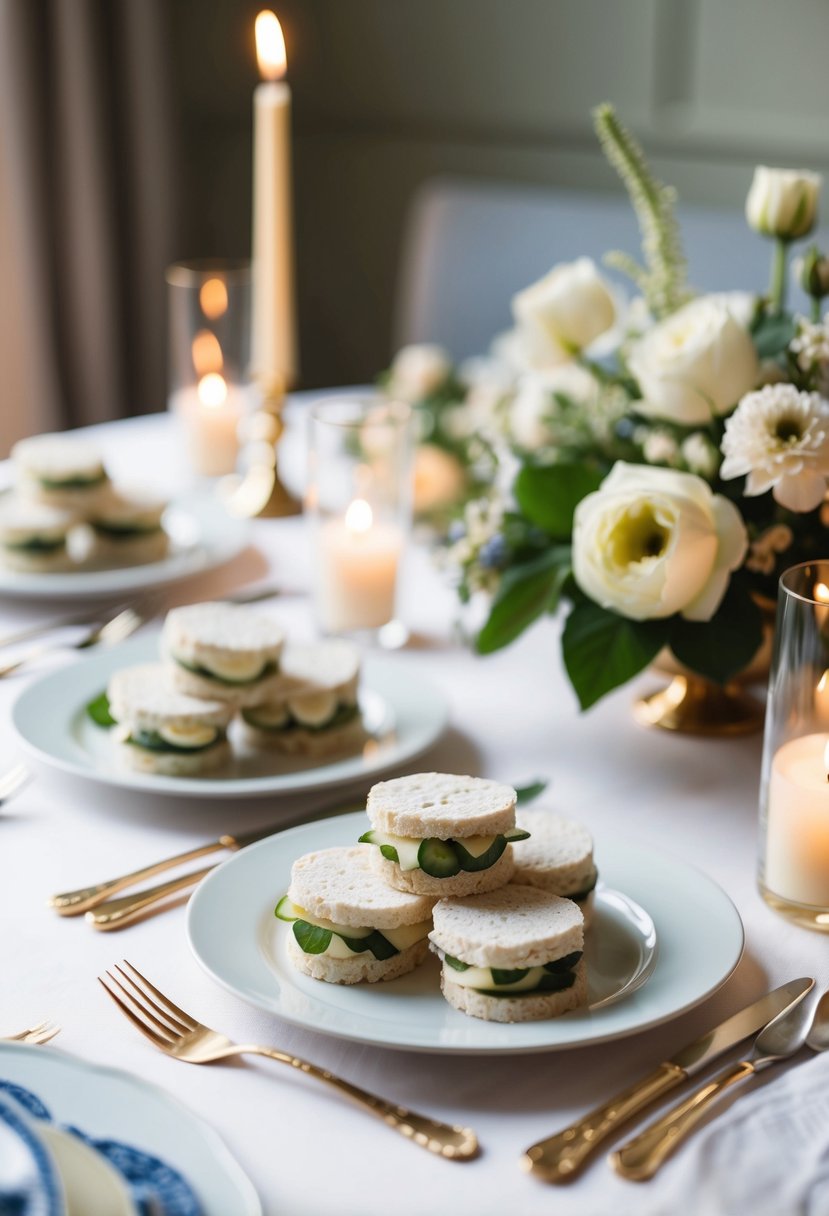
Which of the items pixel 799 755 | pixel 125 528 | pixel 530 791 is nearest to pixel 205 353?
pixel 125 528

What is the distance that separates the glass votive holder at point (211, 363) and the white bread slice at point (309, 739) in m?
0.85

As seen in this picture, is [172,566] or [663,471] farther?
[172,566]

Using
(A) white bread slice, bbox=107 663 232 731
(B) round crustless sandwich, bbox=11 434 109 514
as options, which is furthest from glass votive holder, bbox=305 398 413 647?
(A) white bread slice, bbox=107 663 232 731

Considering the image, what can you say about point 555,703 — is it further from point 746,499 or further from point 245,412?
point 245,412

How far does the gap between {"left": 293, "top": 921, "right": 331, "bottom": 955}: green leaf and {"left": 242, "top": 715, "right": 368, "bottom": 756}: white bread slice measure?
13.9 inches

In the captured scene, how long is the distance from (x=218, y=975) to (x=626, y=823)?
412 millimetres

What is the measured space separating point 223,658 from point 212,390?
970 millimetres

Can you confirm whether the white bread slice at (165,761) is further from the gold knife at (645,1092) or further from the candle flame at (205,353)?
the candle flame at (205,353)

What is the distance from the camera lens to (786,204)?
122cm

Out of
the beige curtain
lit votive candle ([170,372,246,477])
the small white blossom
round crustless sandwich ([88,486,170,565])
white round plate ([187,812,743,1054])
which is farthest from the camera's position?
the beige curtain

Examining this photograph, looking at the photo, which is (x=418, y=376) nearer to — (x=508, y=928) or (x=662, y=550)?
(x=662, y=550)

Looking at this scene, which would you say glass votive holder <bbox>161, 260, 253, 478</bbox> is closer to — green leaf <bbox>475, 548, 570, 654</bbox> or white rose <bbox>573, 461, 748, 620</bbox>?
green leaf <bbox>475, 548, 570, 654</bbox>

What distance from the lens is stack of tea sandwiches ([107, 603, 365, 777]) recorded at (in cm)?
111

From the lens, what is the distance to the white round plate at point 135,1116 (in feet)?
2.13
